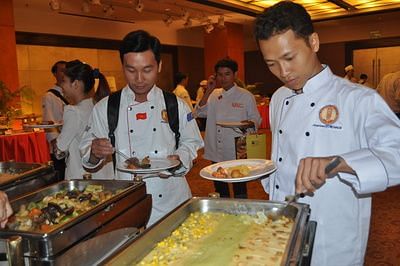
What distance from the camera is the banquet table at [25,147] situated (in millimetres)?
3884

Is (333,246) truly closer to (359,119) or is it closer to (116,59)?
(359,119)

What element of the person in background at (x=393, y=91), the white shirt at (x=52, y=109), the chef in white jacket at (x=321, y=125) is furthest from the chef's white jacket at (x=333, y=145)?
the person in background at (x=393, y=91)

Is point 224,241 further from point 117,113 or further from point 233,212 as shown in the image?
point 117,113

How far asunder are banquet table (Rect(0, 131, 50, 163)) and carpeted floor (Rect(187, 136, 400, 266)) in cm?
168

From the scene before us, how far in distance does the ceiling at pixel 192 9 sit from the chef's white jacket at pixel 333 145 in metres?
5.78

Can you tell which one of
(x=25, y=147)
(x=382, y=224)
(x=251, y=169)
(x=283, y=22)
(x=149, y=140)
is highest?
(x=283, y=22)

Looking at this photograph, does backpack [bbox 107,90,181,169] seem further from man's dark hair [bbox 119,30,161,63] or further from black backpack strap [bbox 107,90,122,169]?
man's dark hair [bbox 119,30,161,63]

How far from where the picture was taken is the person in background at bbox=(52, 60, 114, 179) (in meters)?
2.46

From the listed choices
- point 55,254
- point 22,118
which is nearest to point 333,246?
point 55,254

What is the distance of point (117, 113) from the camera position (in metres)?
1.82

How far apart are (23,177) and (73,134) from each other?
45 cm

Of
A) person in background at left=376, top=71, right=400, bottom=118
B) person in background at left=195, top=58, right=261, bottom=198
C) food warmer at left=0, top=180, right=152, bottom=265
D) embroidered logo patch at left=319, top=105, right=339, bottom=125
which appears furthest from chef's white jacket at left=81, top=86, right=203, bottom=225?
person in background at left=376, top=71, right=400, bottom=118

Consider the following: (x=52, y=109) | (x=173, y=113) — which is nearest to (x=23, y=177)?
(x=173, y=113)

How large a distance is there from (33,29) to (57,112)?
13.7ft
